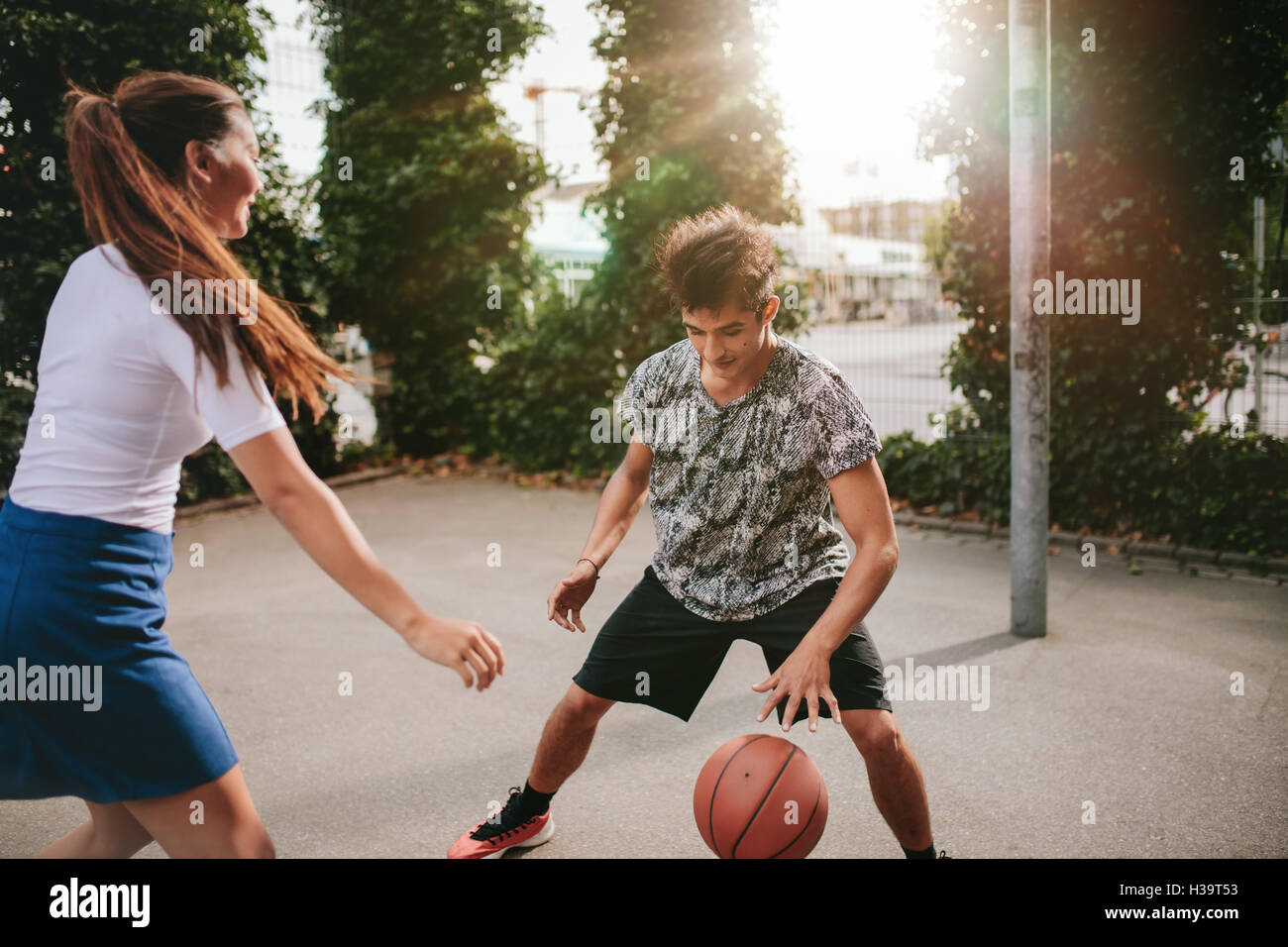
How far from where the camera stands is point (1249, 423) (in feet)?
23.4

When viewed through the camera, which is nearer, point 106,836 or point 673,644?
point 106,836

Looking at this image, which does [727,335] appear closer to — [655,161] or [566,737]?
[566,737]

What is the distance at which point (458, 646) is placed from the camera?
6.57 feet

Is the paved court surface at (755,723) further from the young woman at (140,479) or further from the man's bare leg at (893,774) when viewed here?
the young woman at (140,479)

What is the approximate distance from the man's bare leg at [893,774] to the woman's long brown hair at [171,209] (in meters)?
1.65

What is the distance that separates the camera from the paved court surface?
3.66m

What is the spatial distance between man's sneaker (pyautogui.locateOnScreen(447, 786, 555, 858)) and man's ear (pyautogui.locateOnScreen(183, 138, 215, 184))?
2242 mm

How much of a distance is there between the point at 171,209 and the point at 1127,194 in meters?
6.91

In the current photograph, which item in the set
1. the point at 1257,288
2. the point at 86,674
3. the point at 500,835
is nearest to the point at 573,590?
the point at 500,835

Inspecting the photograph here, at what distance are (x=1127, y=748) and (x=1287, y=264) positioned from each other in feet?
14.9

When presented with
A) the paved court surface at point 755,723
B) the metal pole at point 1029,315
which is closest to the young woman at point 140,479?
the paved court surface at point 755,723

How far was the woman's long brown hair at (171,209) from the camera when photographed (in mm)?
1940

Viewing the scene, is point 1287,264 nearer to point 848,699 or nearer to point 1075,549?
point 1075,549
